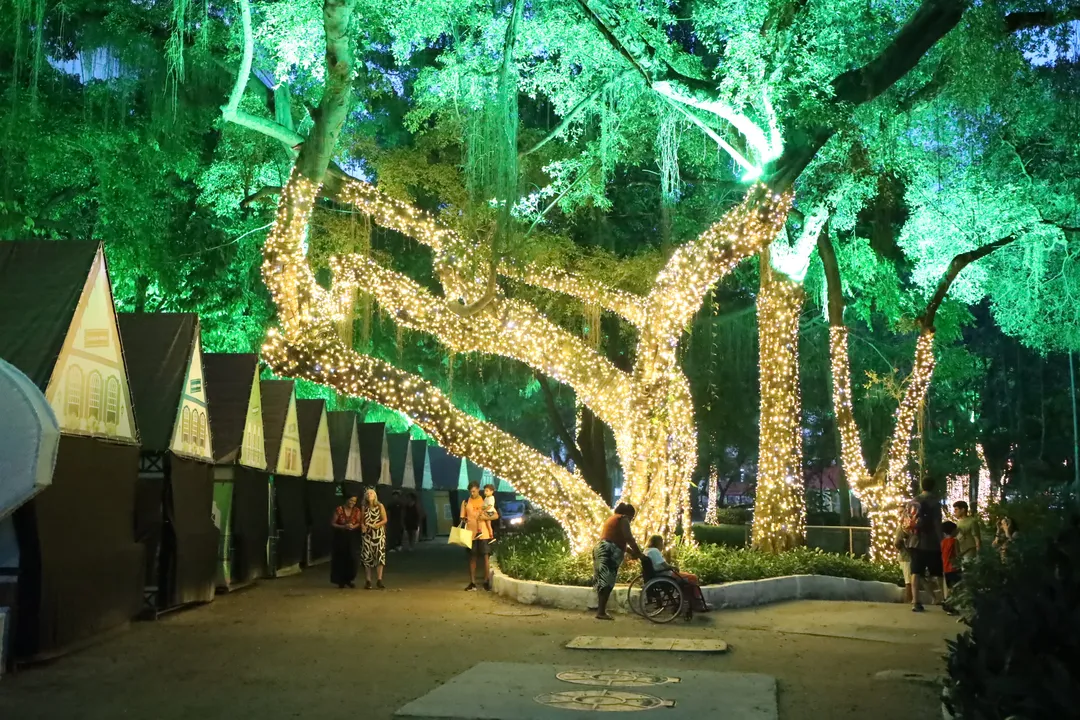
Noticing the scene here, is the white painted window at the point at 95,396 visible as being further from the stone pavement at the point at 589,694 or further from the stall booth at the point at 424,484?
the stall booth at the point at 424,484

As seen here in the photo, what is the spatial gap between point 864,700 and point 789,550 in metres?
9.33

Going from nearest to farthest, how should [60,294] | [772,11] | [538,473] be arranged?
[60,294], [772,11], [538,473]

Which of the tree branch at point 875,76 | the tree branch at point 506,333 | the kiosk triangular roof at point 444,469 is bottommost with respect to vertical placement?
the kiosk triangular roof at point 444,469

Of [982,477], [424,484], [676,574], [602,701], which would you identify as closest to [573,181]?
[676,574]

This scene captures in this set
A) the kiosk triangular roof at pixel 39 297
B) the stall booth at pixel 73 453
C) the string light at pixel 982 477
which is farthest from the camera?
the string light at pixel 982 477

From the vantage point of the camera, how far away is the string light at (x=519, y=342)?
48.1ft

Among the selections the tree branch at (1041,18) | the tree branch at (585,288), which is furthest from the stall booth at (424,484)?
the tree branch at (1041,18)

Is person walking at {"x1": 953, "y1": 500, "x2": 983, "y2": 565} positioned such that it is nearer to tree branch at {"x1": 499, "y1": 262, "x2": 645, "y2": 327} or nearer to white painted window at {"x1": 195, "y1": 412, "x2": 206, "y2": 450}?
tree branch at {"x1": 499, "y1": 262, "x2": 645, "y2": 327}

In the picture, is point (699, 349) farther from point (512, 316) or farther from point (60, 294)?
point (60, 294)

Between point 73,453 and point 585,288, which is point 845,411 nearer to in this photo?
point 585,288

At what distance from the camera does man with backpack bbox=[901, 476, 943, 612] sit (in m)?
14.2

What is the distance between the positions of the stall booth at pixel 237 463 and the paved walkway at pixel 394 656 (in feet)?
7.03

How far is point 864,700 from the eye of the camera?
809 centimetres

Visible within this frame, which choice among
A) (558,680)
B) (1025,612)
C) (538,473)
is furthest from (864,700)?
(538,473)
